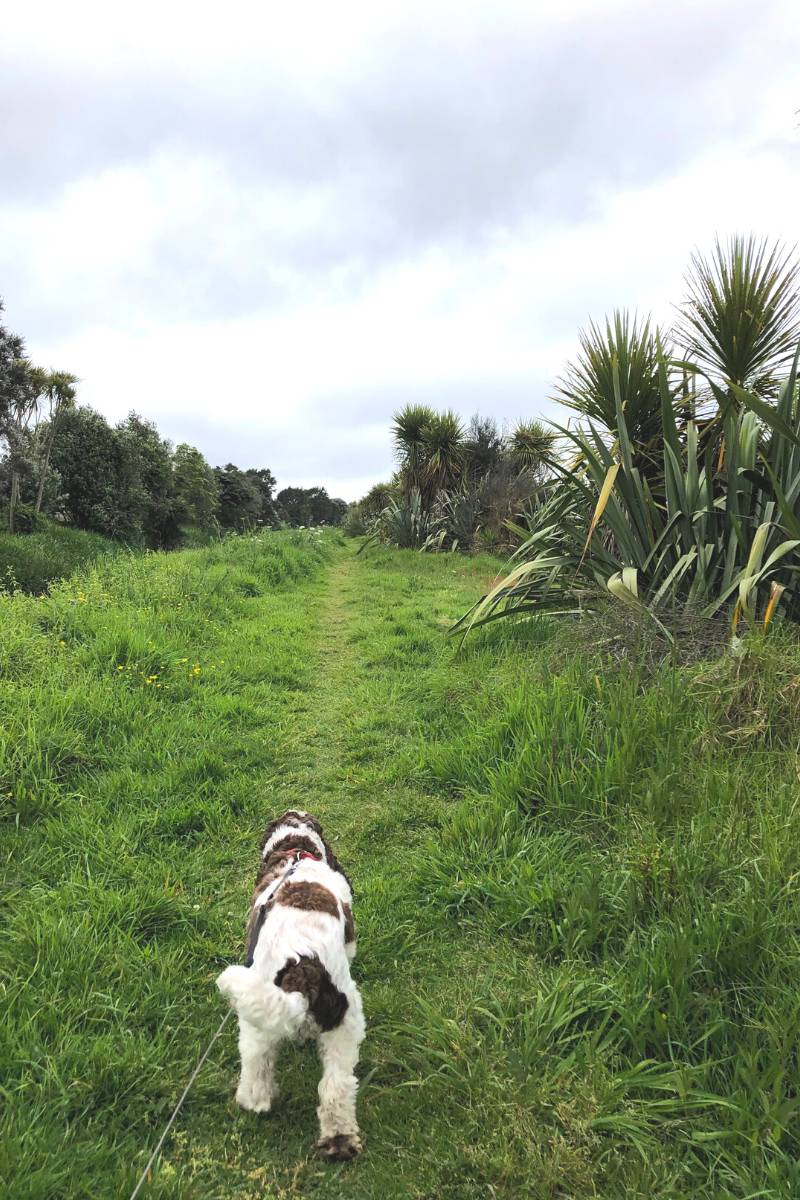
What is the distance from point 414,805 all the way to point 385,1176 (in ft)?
5.52

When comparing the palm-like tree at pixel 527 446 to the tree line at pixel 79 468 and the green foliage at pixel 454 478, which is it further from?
the tree line at pixel 79 468

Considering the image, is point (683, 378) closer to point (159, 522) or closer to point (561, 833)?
point (561, 833)

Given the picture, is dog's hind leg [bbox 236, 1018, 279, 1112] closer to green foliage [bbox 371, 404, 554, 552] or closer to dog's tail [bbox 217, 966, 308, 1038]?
dog's tail [bbox 217, 966, 308, 1038]

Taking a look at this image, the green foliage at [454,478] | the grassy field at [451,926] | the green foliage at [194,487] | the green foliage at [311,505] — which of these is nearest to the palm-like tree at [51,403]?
the green foliage at [194,487]

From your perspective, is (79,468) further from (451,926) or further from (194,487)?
(451,926)

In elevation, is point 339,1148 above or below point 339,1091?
below

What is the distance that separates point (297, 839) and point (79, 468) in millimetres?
28322

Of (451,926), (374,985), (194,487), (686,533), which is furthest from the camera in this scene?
(194,487)

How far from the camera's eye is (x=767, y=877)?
6.34 ft

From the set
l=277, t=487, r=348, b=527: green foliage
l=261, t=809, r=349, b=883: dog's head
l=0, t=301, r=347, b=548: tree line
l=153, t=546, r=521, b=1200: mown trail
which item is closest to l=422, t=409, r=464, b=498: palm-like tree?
l=0, t=301, r=347, b=548: tree line

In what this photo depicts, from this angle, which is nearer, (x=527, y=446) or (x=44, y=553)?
(x=527, y=446)

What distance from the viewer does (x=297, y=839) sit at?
223 cm

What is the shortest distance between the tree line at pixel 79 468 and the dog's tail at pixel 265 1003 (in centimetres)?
1998

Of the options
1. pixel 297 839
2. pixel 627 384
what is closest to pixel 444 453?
pixel 627 384
